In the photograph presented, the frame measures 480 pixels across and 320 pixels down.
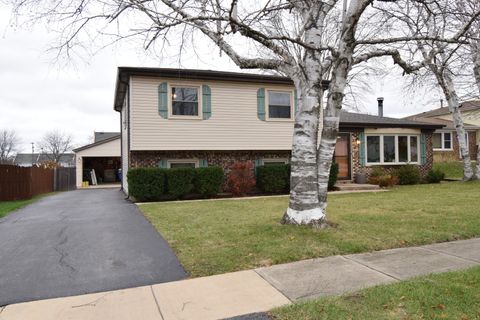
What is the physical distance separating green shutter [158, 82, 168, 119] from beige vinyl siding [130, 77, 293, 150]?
131 millimetres

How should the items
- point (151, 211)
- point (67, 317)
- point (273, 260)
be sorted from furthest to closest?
point (151, 211), point (273, 260), point (67, 317)

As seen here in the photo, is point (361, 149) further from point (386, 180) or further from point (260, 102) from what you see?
point (260, 102)

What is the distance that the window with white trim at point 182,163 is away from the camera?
44.1 feet

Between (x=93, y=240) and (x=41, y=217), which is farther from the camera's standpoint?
(x=41, y=217)

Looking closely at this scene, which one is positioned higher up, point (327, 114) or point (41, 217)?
point (327, 114)

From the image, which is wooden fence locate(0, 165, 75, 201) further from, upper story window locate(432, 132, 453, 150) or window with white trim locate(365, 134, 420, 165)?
upper story window locate(432, 132, 453, 150)

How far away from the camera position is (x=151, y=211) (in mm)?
9547

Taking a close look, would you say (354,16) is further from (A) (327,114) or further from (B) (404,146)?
(B) (404,146)

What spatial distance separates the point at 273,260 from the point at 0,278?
138 inches

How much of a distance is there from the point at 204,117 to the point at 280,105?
341 centimetres

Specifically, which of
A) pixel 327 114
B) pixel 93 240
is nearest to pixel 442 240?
pixel 327 114

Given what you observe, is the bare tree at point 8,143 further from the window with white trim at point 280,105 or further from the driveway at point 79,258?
the driveway at point 79,258

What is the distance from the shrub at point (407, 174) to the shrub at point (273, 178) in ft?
21.5

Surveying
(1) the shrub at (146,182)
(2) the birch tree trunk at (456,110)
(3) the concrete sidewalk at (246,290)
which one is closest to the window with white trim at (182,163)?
(1) the shrub at (146,182)
